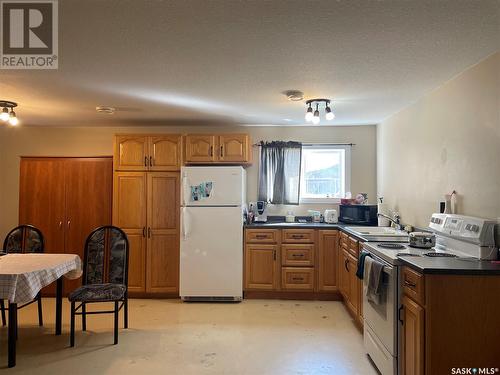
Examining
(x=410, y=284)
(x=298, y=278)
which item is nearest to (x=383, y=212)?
(x=298, y=278)

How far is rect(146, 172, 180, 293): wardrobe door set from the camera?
4.36 meters

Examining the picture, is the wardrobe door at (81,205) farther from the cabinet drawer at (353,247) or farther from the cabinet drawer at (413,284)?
the cabinet drawer at (413,284)

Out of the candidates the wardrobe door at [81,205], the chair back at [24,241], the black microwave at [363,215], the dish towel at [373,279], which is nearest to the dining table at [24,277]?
the chair back at [24,241]

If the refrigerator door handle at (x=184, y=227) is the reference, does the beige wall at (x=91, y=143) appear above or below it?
above

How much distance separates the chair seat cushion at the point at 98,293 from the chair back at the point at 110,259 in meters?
0.21

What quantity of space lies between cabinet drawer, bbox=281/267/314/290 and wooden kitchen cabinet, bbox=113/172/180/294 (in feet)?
4.46

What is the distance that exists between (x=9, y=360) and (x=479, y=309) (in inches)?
128

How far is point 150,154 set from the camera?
439 cm

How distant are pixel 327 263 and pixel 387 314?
1.89 m

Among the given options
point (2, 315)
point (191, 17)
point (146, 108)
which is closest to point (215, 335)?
point (2, 315)

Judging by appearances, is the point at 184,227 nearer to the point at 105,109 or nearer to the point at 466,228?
the point at 105,109

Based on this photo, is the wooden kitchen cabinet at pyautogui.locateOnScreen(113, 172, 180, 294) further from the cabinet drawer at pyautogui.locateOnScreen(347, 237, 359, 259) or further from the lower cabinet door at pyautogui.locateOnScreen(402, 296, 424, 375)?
the lower cabinet door at pyautogui.locateOnScreen(402, 296, 424, 375)

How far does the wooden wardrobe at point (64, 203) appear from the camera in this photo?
450cm

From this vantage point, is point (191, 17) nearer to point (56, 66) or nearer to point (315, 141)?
point (56, 66)
